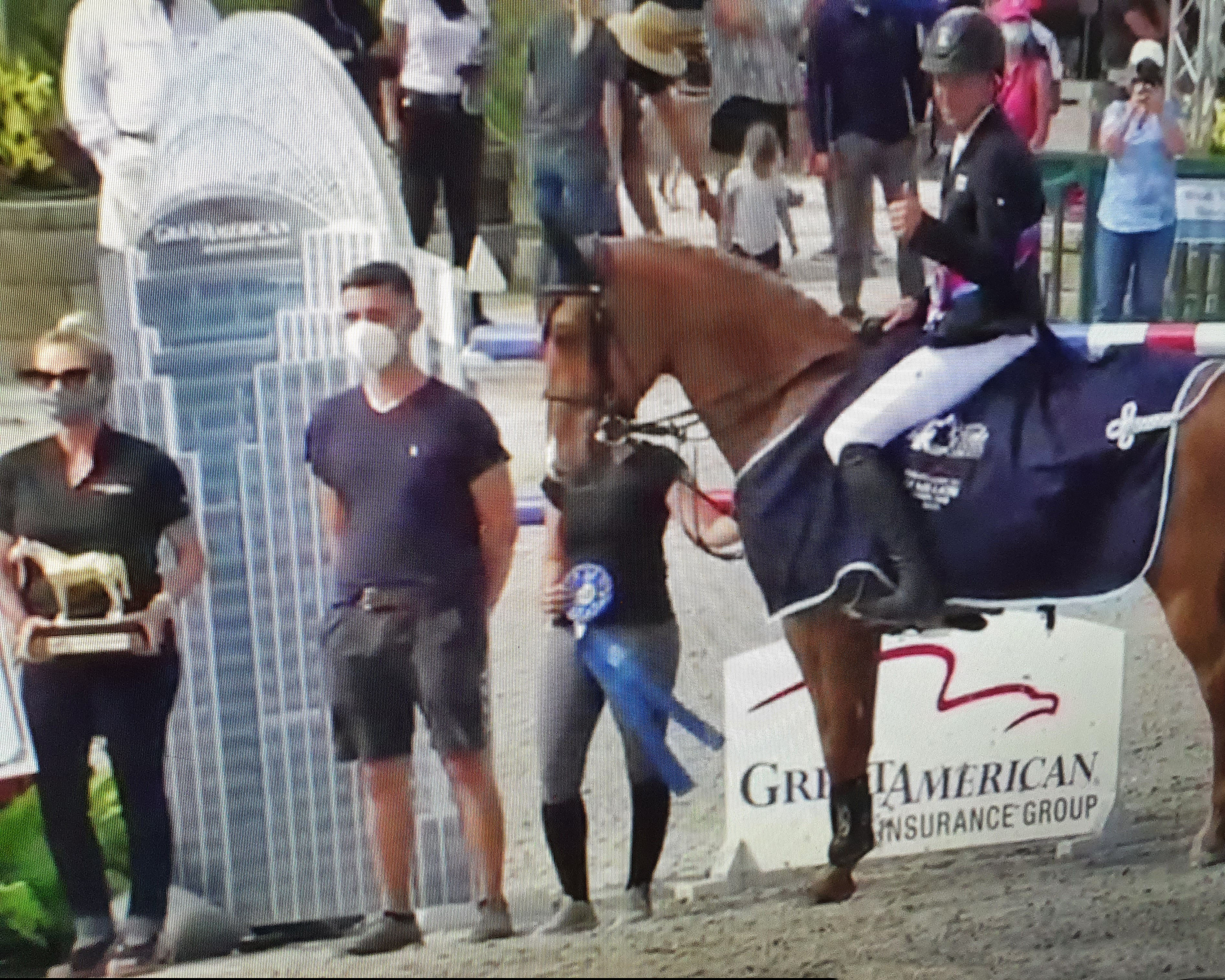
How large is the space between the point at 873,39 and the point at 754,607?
900 mm

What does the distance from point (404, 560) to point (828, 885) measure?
91cm

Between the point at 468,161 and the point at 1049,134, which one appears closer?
the point at 468,161

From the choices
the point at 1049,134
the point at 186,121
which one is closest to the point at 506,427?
the point at 186,121

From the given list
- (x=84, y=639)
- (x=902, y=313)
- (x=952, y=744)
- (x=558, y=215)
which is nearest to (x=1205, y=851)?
(x=952, y=744)

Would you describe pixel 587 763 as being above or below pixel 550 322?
below

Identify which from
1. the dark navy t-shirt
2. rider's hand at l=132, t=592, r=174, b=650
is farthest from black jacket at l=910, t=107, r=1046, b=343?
rider's hand at l=132, t=592, r=174, b=650

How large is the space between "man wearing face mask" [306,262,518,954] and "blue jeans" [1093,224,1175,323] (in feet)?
3.32

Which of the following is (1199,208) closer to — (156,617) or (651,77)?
(651,77)

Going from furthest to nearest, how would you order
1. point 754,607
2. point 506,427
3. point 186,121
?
point 754,607 → point 506,427 → point 186,121

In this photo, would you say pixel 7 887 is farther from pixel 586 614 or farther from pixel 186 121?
pixel 186 121

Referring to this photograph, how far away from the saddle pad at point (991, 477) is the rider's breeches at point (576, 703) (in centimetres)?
19

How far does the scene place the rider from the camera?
2141 mm

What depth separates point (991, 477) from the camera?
2.20 meters

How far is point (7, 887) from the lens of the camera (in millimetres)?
2199
